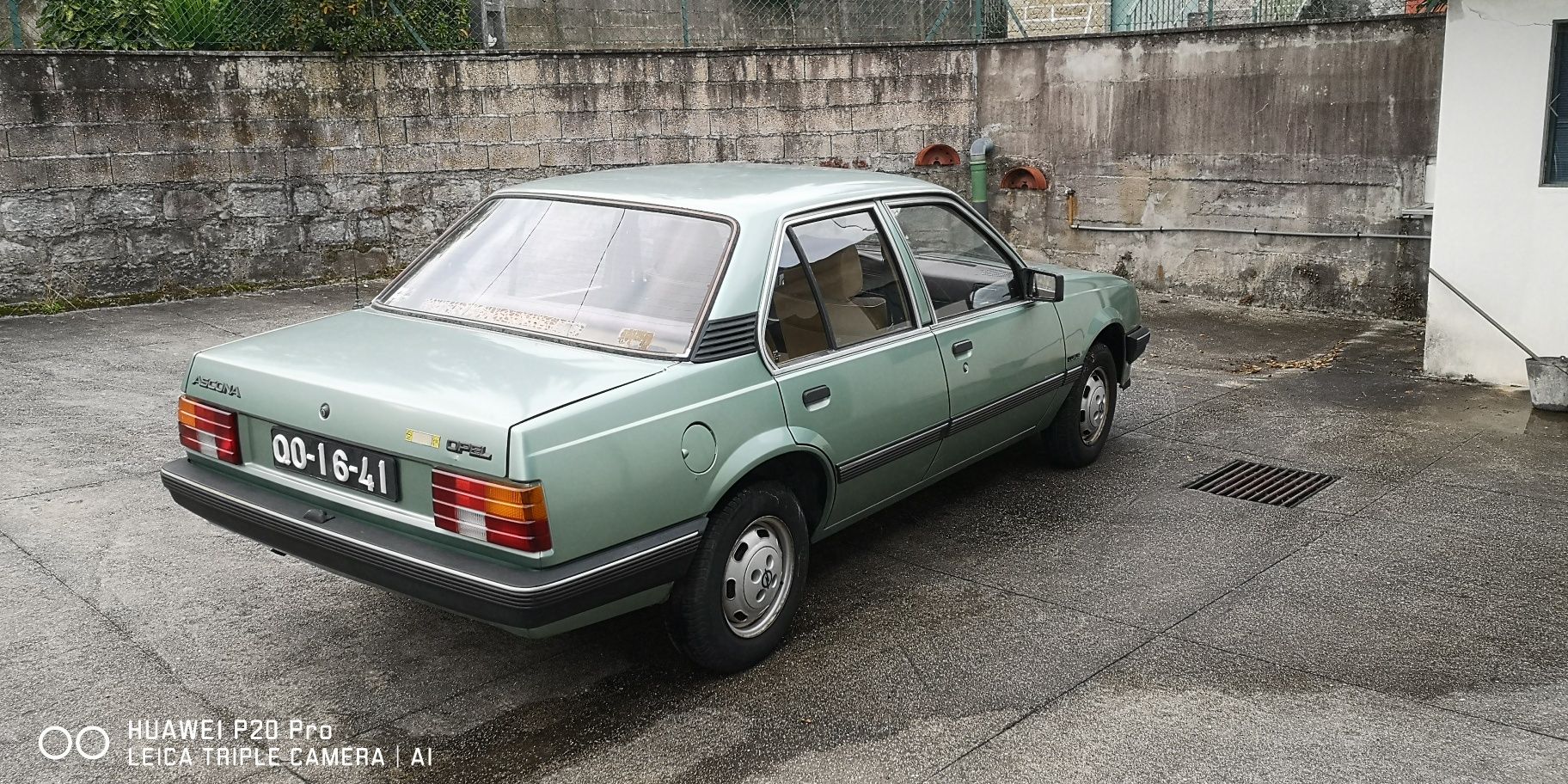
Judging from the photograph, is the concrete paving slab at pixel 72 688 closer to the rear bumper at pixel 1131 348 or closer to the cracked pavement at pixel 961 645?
the cracked pavement at pixel 961 645

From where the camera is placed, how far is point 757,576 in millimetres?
4230

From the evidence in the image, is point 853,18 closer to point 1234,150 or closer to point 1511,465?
point 1234,150

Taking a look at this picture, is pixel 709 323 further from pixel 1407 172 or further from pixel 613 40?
pixel 613 40

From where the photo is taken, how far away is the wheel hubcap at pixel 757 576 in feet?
13.6

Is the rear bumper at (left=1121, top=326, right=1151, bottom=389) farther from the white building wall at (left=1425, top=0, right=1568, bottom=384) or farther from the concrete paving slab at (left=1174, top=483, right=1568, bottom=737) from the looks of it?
the white building wall at (left=1425, top=0, right=1568, bottom=384)

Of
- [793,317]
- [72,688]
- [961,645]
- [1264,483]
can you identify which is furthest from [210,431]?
[1264,483]

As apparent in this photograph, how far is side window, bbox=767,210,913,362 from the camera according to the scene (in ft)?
14.5

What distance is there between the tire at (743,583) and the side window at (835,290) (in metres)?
0.53

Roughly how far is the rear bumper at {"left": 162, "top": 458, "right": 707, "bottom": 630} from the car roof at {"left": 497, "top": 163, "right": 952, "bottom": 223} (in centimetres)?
126

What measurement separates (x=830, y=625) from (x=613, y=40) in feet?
41.4

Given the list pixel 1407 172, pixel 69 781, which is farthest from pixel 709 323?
pixel 1407 172

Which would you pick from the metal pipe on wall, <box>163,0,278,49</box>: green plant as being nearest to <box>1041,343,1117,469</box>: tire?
the metal pipe on wall

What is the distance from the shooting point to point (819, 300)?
15.0 feet

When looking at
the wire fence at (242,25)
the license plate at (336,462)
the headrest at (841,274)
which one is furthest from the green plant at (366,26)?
the license plate at (336,462)
